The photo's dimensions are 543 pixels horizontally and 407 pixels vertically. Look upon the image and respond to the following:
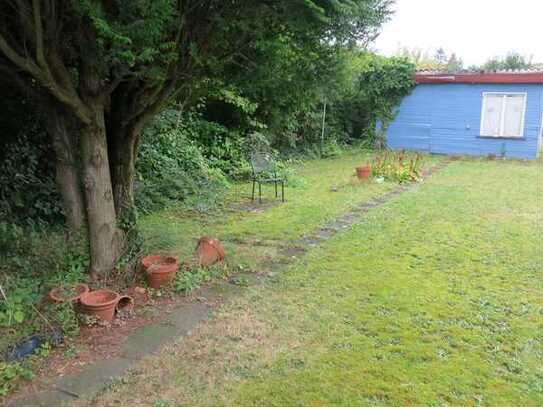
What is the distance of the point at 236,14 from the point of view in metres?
3.71

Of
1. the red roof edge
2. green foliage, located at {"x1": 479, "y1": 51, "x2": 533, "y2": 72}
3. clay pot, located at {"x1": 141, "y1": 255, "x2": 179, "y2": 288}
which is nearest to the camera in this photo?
clay pot, located at {"x1": 141, "y1": 255, "x2": 179, "y2": 288}

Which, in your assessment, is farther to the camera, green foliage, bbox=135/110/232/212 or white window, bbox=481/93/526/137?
white window, bbox=481/93/526/137

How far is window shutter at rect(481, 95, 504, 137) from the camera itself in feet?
46.9

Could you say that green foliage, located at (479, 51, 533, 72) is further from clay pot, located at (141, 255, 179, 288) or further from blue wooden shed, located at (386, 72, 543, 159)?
clay pot, located at (141, 255, 179, 288)

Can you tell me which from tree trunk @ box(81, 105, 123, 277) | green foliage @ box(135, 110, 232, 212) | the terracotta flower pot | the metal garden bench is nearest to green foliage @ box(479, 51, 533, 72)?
→ the metal garden bench

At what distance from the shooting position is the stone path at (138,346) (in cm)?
269

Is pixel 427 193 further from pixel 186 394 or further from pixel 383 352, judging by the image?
pixel 186 394

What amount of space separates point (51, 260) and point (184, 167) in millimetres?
4757

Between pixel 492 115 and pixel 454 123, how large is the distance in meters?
1.10

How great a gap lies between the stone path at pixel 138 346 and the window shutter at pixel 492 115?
11.4 metres

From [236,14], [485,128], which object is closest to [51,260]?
[236,14]

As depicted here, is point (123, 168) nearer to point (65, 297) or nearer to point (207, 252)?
point (207, 252)

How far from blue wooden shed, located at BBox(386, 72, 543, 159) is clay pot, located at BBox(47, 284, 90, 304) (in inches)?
535

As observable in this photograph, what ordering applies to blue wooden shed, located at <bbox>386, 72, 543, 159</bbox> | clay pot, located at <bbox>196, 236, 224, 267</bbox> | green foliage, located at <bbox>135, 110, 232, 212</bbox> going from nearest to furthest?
clay pot, located at <bbox>196, 236, 224, 267</bbox> → green foliage, located at <bbox>135, 110, 232, 212</bbox> → blue wooden shed, located at <bbox>386, 72, 543, 159</bbox>
